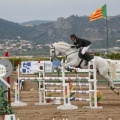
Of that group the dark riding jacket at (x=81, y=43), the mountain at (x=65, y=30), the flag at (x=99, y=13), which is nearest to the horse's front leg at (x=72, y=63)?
the dark riding jacket at (x=81, y=43)

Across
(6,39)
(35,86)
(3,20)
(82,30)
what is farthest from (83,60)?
(3,20)

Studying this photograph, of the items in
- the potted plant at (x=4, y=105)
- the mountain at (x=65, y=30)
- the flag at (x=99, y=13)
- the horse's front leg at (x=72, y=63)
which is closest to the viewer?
the potted plant at (x=4, y=105)

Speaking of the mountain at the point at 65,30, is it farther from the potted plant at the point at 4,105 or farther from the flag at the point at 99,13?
the potted plant at the point at 4,105

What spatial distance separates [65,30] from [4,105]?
139800 mm

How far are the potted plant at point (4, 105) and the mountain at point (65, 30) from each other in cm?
12208

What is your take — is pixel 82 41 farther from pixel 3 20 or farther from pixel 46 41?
pixel 3 20

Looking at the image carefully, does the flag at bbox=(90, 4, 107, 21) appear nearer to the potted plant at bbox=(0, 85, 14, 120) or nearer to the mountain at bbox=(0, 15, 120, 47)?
the potted plant at bbox=(0, 85, 14, 120)

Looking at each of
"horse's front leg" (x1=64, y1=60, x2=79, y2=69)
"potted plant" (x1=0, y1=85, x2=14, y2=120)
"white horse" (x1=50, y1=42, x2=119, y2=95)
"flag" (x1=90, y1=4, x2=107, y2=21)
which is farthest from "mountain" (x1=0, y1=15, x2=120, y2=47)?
"potted plant" (x1=0, y1=85, x2=14, y2=120)

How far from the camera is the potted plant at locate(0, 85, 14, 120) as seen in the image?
10.7 m

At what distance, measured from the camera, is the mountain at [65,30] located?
142m

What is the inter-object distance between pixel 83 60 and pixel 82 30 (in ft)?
418

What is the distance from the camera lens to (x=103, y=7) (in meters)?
35.5

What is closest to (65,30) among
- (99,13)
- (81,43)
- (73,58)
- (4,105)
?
(99,13)

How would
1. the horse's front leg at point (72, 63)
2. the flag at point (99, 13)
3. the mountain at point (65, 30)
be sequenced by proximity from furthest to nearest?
the mountain at point (65, 30)
the flag at point (99, 13)
the horse's front leg at point (72, 63)
